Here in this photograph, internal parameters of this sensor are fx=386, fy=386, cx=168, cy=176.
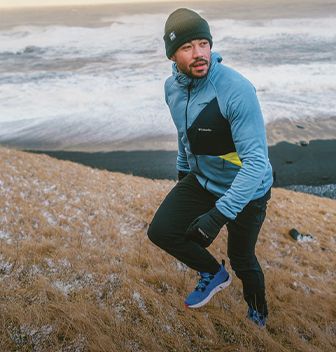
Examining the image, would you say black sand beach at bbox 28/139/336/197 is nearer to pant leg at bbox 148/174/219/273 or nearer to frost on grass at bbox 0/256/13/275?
frost on grass at bbox 0/256/13/275

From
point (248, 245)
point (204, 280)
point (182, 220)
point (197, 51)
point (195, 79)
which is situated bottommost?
point (204, 280)

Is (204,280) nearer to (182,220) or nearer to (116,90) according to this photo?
(182,220)

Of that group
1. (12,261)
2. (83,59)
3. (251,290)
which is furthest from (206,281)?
(83,59)

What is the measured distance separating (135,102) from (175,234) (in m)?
87.5

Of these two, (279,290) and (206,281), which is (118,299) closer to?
(206,281)

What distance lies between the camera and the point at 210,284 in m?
3.95

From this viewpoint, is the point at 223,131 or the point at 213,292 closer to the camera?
the point at 223,131

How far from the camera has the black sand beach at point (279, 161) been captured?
1515 inches

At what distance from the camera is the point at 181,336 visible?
12.5ft

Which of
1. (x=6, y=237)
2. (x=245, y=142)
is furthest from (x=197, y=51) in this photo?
(x=6, y=237)

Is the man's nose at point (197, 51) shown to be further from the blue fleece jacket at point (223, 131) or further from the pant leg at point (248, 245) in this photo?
the pant leg at point (248, 245)

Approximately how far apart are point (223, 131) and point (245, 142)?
0.90 feet

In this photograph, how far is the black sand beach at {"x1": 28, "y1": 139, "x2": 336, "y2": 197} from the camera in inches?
1515

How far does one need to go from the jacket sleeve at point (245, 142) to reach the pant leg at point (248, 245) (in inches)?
16.7
